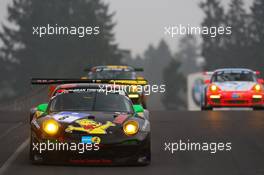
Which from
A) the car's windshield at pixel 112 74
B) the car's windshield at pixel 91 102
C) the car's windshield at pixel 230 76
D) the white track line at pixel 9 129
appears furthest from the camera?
the car's windshield at pixel 112 74

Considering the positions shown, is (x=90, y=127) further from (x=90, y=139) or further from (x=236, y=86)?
(x=236, y=86)

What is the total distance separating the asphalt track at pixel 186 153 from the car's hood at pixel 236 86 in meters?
3.14

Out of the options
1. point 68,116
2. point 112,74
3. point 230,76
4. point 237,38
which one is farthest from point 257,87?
point 237,38

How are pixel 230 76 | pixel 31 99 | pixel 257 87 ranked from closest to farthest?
pixel 257 87 → pixel 230 76 → pixel 31 99

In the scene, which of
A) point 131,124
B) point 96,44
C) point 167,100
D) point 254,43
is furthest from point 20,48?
point 131,124

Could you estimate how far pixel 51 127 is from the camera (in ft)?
41.8

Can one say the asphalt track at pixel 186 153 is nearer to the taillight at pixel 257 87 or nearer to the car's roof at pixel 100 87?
the car's roof at pixel 100 87

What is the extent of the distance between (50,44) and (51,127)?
4071 inches

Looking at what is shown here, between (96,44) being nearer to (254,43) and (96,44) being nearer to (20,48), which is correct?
(20,48)

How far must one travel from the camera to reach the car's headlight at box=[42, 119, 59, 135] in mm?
12691

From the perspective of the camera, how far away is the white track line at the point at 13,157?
499 inches

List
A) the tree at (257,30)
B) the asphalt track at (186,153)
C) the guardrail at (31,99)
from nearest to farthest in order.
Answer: the asphalt track at (186,153), the guardrail at (31,99), the tree at (257,30)

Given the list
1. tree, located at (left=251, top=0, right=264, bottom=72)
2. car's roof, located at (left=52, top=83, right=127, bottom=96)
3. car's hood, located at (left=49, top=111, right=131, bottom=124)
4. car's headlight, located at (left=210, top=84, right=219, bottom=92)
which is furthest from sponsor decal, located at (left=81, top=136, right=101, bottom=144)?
tree, located at (left=251, top=0, right=264, bottom=72)

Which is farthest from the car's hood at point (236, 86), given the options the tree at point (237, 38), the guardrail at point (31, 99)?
the tree at point (237, 38)
